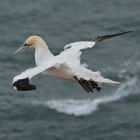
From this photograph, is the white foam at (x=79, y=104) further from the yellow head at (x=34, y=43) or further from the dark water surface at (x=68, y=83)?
the yellow head at (x=34, y=43)

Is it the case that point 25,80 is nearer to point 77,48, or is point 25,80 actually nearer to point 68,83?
point 77,48

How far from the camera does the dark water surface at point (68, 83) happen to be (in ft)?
214

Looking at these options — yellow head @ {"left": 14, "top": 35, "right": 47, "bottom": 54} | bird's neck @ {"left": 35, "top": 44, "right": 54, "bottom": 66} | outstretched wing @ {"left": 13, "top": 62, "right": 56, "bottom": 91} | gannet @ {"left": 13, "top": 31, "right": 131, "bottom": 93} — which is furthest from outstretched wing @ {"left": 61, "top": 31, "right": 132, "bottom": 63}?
outstretched wing @ {"left": 13, "top": 62, "right": 56, "bottom": 91}

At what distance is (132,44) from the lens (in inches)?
2862

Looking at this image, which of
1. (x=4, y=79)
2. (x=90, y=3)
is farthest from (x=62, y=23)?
(x=4, y=79)

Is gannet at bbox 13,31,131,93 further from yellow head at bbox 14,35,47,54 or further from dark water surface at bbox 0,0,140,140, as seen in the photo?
dark water surface at bbox 0,0,140,140

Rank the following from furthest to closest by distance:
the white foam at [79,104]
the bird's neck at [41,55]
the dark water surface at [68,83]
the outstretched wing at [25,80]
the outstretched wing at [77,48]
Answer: the white foam at [79,104] → the dark water surface at [68,83] → the outstretched wing at [77,48] → the bird's neck at [41,55] → the outstretched wing at [25,80]

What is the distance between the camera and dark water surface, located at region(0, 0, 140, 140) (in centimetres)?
6519

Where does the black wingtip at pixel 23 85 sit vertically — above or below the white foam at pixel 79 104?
below

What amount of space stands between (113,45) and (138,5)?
811 centimetres

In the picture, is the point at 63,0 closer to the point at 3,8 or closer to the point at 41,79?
the point at 3,8

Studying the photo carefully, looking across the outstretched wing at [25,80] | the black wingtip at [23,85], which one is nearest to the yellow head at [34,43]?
the outstretched wing at [25,80]

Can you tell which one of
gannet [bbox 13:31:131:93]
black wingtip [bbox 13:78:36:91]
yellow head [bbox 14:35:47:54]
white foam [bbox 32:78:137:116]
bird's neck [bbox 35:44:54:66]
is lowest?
black wingtip [bbox 13:78:36:91]

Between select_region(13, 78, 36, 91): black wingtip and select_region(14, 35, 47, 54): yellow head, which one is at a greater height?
select_region(14, 35, 47, 54): yellow head
